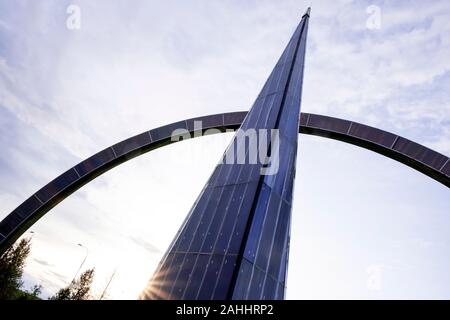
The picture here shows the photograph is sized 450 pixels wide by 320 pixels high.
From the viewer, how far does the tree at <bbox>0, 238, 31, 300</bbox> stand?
41.5 m

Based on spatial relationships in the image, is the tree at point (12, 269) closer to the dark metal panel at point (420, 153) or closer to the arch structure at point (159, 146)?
the arch structure at point (159, 146)

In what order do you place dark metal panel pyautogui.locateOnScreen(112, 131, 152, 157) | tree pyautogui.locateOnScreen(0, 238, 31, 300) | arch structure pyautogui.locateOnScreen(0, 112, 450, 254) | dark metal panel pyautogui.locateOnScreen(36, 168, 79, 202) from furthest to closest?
1. tree pyautogui.locateOnScreen(0, 238, 31, 300)
2. dark metal panel pyautogui.locateOnScreen(112, 131, 152, 157)
3. dark metal panel pyautogui.locateOnScreen(36, 168, 79, 202)
4. arch structure pyautogui.locateOnScreen(0, 112, 450, 254)

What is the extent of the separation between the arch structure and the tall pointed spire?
23.3 feet

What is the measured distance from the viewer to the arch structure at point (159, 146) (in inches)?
503

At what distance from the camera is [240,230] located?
5.16 m

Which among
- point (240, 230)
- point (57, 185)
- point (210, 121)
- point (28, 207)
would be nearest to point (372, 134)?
point (210, 121)

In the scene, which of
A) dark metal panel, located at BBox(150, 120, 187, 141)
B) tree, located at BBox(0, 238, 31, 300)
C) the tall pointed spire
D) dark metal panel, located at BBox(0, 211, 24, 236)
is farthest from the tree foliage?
the tall pointed spire

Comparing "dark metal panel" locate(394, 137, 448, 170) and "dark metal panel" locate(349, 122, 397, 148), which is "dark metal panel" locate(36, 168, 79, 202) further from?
"dark metal panel" locate(394, 137, 448, 170)

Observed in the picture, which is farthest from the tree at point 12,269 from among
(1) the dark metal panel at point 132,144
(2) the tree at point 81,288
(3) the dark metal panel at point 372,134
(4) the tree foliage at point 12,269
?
(3) the dark metal panel at point 372,134

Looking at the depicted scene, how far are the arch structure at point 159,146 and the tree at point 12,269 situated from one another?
34.9 m

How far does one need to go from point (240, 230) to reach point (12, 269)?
176ft
